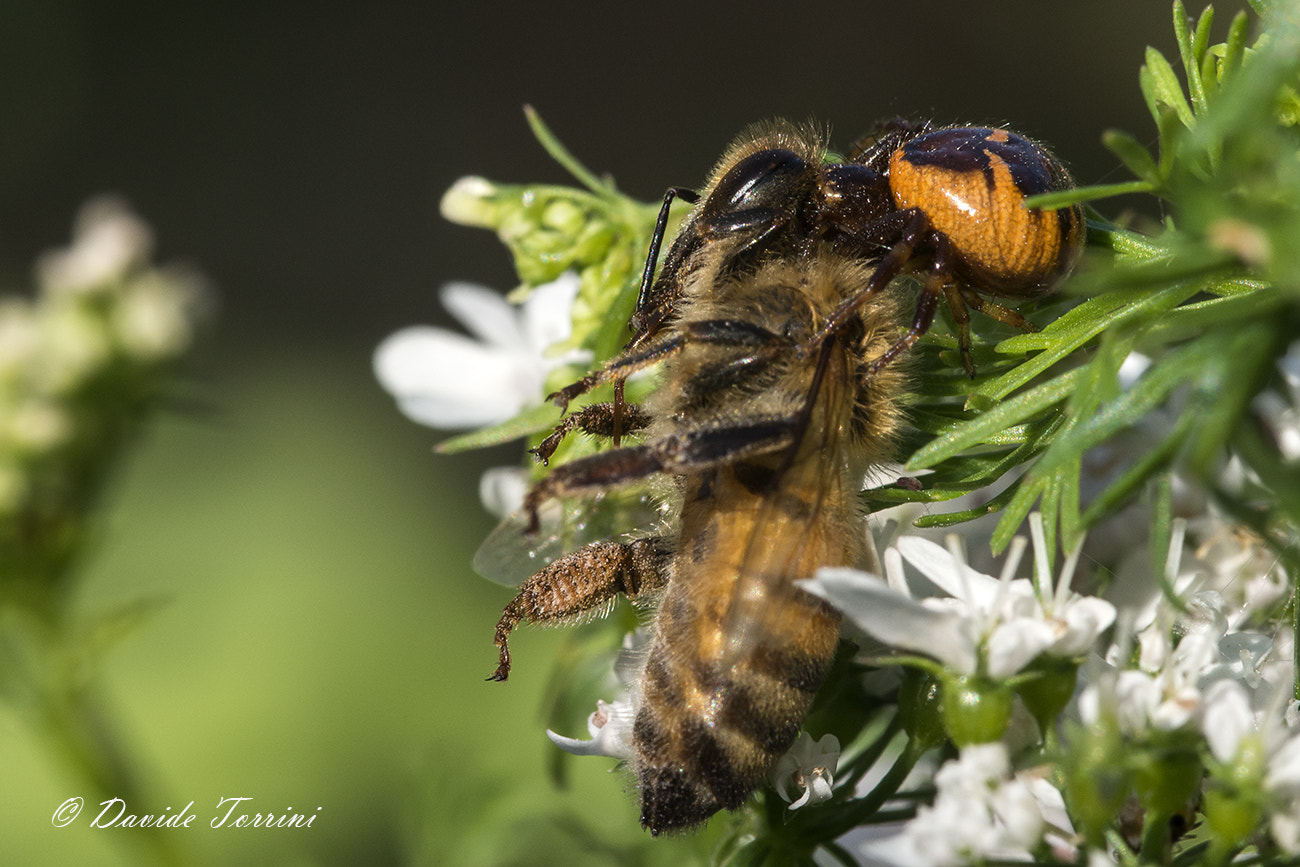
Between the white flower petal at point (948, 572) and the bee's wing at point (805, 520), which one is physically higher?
the bee's wing at point (805, 520)

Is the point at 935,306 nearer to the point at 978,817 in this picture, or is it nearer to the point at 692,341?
the point at 692,341

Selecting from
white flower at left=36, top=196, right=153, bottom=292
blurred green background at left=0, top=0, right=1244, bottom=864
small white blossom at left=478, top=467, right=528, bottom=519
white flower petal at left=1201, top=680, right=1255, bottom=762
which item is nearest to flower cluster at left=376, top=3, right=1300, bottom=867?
white flower petal at left=1201, top=680, right=1255, bottom=762

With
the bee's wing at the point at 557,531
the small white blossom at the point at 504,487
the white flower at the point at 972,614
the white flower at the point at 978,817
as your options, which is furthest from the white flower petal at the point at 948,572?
the small white blossom at the point at 504,487

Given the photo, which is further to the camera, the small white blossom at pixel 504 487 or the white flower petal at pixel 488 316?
the white flower petal at pixel 488 316

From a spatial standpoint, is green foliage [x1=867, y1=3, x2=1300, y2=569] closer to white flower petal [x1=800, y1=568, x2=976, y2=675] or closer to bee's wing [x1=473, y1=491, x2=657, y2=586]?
white flower petal [x1=800, y1=568, x2=976, y2=675]

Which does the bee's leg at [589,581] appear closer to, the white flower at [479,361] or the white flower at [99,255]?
the white flower at [479,361]

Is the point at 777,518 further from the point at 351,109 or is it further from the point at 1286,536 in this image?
the point at 351,109
